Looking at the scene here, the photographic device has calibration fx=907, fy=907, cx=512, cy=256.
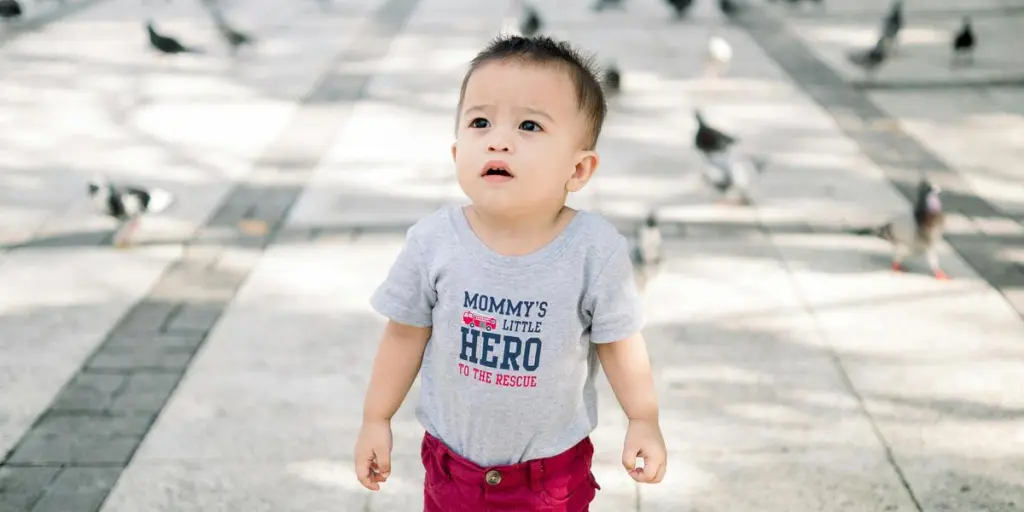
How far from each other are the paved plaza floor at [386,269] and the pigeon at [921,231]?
0.34 ft

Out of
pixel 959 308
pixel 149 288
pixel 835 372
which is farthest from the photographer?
pixel 149 288

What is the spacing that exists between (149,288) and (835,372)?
12.0 feet

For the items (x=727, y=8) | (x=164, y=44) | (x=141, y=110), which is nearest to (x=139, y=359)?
(x=141, y=110)

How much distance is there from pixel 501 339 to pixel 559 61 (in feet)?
1.92

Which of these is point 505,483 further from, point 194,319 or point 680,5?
point 680,5

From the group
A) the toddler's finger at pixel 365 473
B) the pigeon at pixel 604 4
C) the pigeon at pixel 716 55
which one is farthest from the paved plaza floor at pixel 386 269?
the pigeon at pixel 604 4

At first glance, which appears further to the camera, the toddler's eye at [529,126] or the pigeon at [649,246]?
the pigeon at [649,246]

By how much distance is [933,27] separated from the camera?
11.2 metres

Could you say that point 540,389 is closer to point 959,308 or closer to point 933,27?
point 959,308

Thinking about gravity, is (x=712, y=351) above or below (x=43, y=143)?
above

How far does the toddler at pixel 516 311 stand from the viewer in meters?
1.78

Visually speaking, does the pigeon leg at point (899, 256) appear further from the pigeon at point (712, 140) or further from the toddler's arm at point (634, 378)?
the toddler's arm at point (634, 378)

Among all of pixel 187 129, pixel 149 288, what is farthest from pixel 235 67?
pixel 149 288

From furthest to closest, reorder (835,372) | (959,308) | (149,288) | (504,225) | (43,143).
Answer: (43,143), (149,288), (959,308), (835,372), (504,225)
